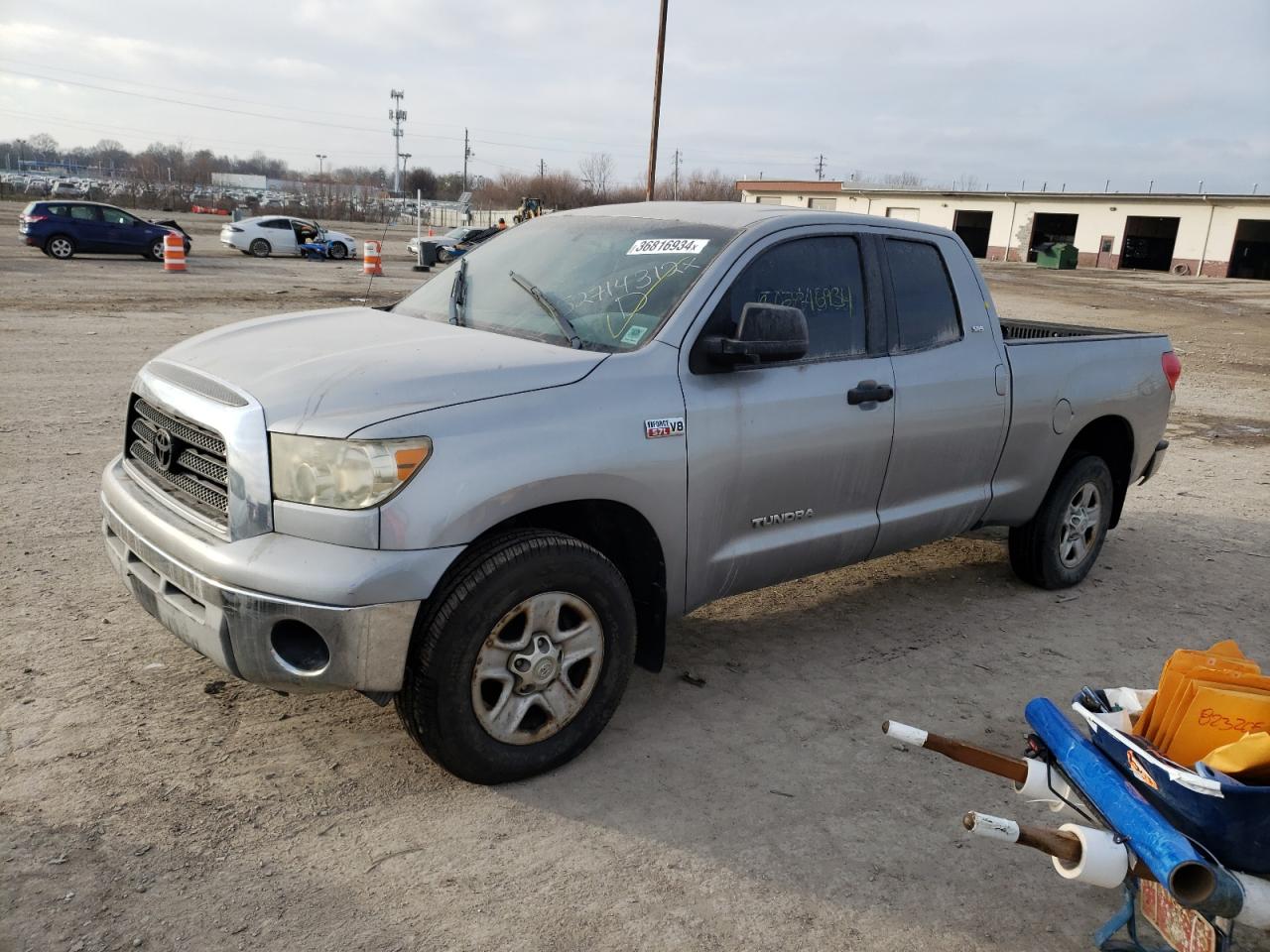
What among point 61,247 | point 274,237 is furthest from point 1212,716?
point 274,237

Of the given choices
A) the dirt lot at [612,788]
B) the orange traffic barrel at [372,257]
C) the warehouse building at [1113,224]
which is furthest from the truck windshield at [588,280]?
the warehouse building at [1113,224]

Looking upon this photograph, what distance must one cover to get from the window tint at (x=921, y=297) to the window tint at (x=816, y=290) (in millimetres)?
259

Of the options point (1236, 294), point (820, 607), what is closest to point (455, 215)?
point (1236, 294)

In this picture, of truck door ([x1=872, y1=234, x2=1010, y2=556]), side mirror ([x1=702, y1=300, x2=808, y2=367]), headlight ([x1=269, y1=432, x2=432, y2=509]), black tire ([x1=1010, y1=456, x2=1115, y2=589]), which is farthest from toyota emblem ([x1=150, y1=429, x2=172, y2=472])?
black tire ([x1=1010, y1=456, x2=1115, y2=589])

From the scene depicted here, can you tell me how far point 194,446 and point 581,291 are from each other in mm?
1550

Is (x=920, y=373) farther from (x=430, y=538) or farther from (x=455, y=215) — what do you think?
(x=455, y=215)

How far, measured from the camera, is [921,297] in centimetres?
474

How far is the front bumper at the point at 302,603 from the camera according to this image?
9.71 feet

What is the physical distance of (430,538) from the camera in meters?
3.05

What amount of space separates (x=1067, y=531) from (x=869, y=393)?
2066 mm

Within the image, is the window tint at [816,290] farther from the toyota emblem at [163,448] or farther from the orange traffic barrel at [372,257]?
the orange traffic barrel at [372,257]

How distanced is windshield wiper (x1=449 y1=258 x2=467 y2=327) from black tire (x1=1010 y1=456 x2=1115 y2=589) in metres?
3.19

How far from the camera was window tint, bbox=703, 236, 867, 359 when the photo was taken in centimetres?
400

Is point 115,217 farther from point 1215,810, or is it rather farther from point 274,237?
point 1215,810
